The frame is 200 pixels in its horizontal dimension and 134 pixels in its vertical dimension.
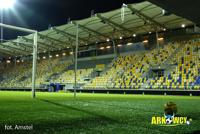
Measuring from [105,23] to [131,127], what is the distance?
113 ft

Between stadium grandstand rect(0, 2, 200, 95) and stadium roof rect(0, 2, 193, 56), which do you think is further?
stadium grandstand rect(0, 2, 200, 95)

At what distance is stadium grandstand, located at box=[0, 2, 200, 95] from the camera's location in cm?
3547

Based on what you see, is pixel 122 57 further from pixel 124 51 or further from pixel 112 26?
pixel 112 26

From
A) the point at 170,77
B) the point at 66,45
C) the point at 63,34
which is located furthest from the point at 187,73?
the point at 66,45

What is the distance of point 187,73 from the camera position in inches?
1362

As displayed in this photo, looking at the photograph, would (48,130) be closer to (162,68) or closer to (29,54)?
(162,68)

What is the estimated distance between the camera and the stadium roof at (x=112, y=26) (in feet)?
112

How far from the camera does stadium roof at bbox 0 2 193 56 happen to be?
112 feet

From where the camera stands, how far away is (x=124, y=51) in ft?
160

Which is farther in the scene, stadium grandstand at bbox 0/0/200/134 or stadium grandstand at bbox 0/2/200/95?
stadium grandstand at bbox 0/2/200/95

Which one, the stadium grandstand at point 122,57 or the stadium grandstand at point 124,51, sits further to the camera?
the stadium grandstand at point 124,51

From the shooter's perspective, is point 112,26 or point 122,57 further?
point 122,57

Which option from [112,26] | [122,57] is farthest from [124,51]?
[112,26]

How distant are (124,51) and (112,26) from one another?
357 inches
